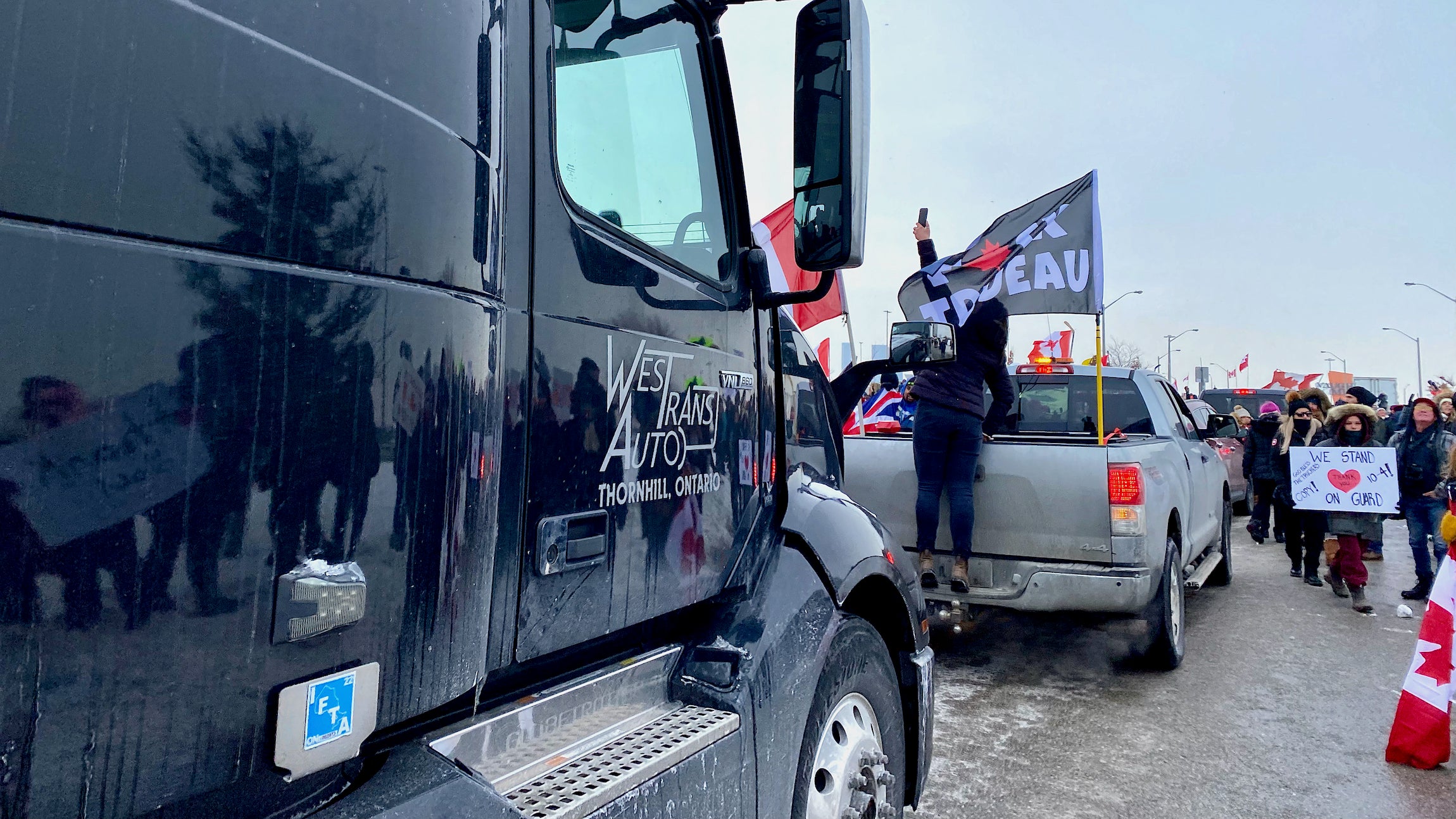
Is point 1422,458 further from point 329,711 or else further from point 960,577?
point 329,711

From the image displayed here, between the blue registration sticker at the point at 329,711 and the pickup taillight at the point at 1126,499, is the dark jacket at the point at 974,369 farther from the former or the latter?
the blue registration sticker at the point at 329,711

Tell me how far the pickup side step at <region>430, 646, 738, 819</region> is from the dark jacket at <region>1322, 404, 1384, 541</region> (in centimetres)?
767

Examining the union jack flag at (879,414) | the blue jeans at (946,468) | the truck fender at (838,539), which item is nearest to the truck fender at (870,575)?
the truck fender at (838,539)

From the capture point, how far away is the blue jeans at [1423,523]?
8.05m

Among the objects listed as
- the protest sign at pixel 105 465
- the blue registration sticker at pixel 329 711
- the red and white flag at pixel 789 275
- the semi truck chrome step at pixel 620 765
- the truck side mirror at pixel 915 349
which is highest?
the red and white flag at pixel 789 275

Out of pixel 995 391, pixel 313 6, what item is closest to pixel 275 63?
pixel 313 6

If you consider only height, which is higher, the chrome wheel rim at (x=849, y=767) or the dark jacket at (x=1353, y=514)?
the dark jacket at (x=1353, y=514)

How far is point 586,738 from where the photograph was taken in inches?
69.2

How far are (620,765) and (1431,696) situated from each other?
420cm

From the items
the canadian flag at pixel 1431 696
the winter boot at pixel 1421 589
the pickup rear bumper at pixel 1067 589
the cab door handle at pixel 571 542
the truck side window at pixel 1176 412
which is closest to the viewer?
the cab door handle at pixel 571 542

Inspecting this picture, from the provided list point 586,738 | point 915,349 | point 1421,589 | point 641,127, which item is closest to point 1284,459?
point 1421,589

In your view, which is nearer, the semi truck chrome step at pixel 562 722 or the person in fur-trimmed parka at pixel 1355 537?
the semi truck chrome step at pixel 562 722

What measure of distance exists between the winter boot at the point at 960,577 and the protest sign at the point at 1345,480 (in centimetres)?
426

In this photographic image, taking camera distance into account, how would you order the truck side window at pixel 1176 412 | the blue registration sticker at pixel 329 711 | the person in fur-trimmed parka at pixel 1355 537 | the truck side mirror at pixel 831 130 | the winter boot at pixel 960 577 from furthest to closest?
the person in fur-trimmed parka at pixel 1355 537, the truck side window at pixel 1176 412, the winter boot at pixel 960 577, the truck side mirror at pixel 831 130, the blue registration sticker at pixel 329 711
